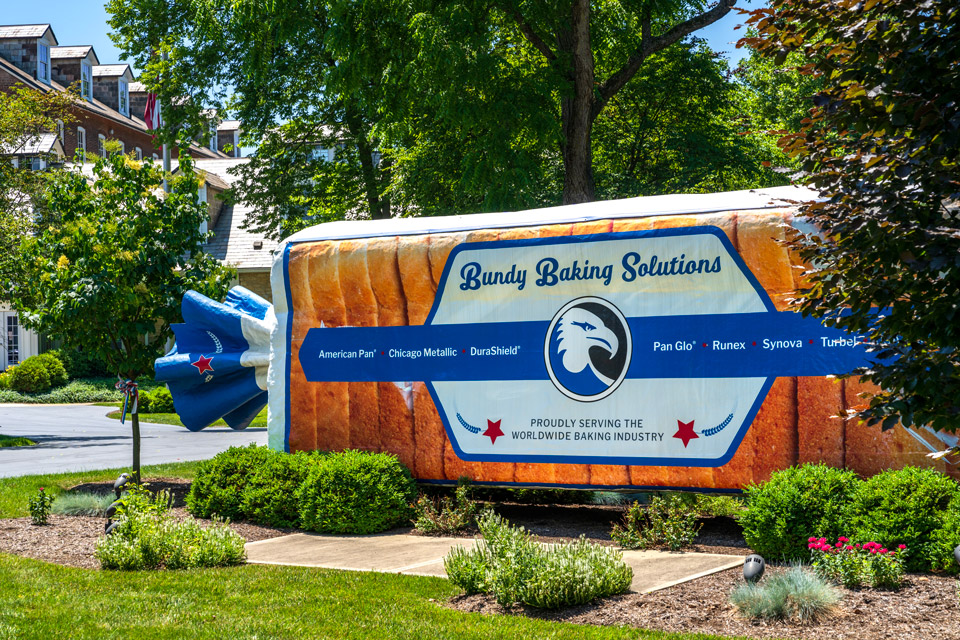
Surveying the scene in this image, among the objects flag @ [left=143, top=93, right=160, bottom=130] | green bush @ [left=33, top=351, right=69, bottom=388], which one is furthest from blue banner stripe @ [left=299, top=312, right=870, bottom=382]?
green bush @ [left=33, top=351, right=69, bottom=388]

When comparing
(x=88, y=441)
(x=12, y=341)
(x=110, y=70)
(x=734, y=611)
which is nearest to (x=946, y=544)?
(x=734, y=611)

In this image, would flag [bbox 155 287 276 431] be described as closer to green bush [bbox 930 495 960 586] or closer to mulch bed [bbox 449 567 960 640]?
mulch bed [bbox 449 567 960 640]

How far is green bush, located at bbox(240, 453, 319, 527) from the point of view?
376 inches

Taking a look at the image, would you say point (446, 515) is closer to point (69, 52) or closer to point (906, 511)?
point (906, 511)

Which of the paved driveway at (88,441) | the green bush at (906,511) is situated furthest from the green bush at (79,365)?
the green bush at (906,511)

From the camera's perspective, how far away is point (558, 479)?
29.9 feet

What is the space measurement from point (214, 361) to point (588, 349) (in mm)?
4695

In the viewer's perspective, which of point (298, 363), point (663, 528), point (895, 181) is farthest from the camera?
point (298, 363)

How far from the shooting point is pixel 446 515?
9219mm

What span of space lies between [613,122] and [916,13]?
16.2m

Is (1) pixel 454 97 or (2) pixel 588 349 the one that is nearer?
(2) pixel 588 349

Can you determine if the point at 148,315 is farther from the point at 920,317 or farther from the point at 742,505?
the point at 920,317

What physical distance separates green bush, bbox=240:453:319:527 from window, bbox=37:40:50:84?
38399mm

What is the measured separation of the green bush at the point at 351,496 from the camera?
9.22 meters
